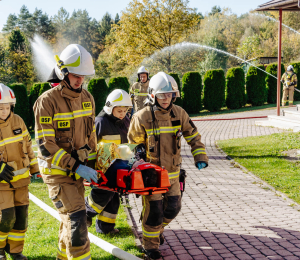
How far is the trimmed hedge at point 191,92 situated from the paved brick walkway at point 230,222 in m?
13.5

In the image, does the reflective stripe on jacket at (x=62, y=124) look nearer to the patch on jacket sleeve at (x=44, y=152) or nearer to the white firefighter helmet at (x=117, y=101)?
the patch on jacket sleeve at (x=44, y=152)

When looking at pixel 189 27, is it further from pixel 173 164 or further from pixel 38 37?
pixel 38 37

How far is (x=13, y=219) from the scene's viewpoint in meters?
3.96

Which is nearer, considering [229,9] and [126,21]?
[126,21]

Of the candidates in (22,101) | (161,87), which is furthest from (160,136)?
(22,101)

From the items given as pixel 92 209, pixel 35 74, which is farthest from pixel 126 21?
pixel 92 209

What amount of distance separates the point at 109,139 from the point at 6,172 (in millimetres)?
1574

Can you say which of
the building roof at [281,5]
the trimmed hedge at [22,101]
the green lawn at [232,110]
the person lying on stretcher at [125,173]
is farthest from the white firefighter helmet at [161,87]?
the green lawn at [232,110]

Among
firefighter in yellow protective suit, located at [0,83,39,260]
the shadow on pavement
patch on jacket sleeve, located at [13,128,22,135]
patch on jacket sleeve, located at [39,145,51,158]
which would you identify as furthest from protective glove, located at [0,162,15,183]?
the shadow on pavement

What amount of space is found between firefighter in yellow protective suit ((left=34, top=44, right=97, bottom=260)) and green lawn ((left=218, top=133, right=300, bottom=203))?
4.18 metres

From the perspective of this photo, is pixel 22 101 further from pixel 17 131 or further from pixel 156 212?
pixel 156 212

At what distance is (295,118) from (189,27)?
19.5 m

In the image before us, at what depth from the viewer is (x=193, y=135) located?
4312 mm

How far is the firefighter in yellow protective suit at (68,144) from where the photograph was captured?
3.19 meters
